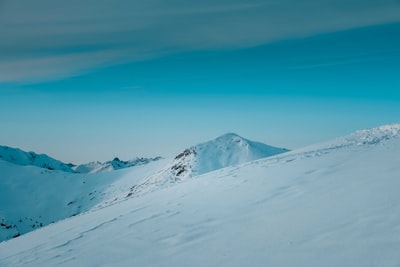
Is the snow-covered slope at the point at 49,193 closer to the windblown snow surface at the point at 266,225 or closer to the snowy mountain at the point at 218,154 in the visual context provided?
the snowy mountain at the point at 218,154

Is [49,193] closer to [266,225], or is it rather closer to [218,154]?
[218,154]

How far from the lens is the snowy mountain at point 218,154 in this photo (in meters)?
78.9

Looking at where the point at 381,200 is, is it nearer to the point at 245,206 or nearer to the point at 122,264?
the point at 245,206

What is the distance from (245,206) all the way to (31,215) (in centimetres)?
9607

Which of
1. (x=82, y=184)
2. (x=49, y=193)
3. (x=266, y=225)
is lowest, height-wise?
(x=266, y=225)

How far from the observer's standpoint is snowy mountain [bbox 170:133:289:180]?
78938mm

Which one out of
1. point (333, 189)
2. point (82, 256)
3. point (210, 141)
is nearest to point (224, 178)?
point (333, 189)

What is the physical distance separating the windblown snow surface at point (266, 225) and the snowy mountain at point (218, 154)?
5627 cm

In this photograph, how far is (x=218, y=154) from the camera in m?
86.6

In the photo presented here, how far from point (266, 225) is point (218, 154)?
250ft

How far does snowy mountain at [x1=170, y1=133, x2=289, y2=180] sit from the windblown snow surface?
5627cm

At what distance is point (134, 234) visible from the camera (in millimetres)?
12781

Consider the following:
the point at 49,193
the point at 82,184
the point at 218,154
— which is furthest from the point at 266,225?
the point at 49,193

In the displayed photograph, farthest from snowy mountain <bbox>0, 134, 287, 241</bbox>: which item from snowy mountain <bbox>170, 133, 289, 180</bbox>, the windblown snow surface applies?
the windblown snow surface
